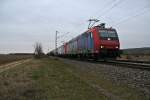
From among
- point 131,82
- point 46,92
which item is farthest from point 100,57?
point 46,92

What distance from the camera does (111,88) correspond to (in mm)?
9055

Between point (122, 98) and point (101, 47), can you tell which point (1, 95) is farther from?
point (101, 47)

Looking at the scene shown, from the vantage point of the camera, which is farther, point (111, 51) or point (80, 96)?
point (111, 51)

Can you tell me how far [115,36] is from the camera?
24.7 m

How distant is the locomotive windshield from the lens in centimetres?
2418

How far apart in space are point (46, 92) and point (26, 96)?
2.69 ft

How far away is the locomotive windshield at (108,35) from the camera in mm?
24178

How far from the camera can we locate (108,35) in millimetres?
24516

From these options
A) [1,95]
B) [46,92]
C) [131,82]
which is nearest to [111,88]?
[131,82]

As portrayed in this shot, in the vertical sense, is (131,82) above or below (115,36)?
below

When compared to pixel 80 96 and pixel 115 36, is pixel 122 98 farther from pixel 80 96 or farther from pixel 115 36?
pixel 115 36

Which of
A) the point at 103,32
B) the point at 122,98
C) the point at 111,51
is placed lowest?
the point at 122,98

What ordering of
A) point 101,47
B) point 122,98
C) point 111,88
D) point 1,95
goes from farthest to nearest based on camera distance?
point 101,47, point 111,88, point 1,95, point 122,98

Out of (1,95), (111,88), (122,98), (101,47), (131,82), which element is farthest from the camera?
(101,47)
